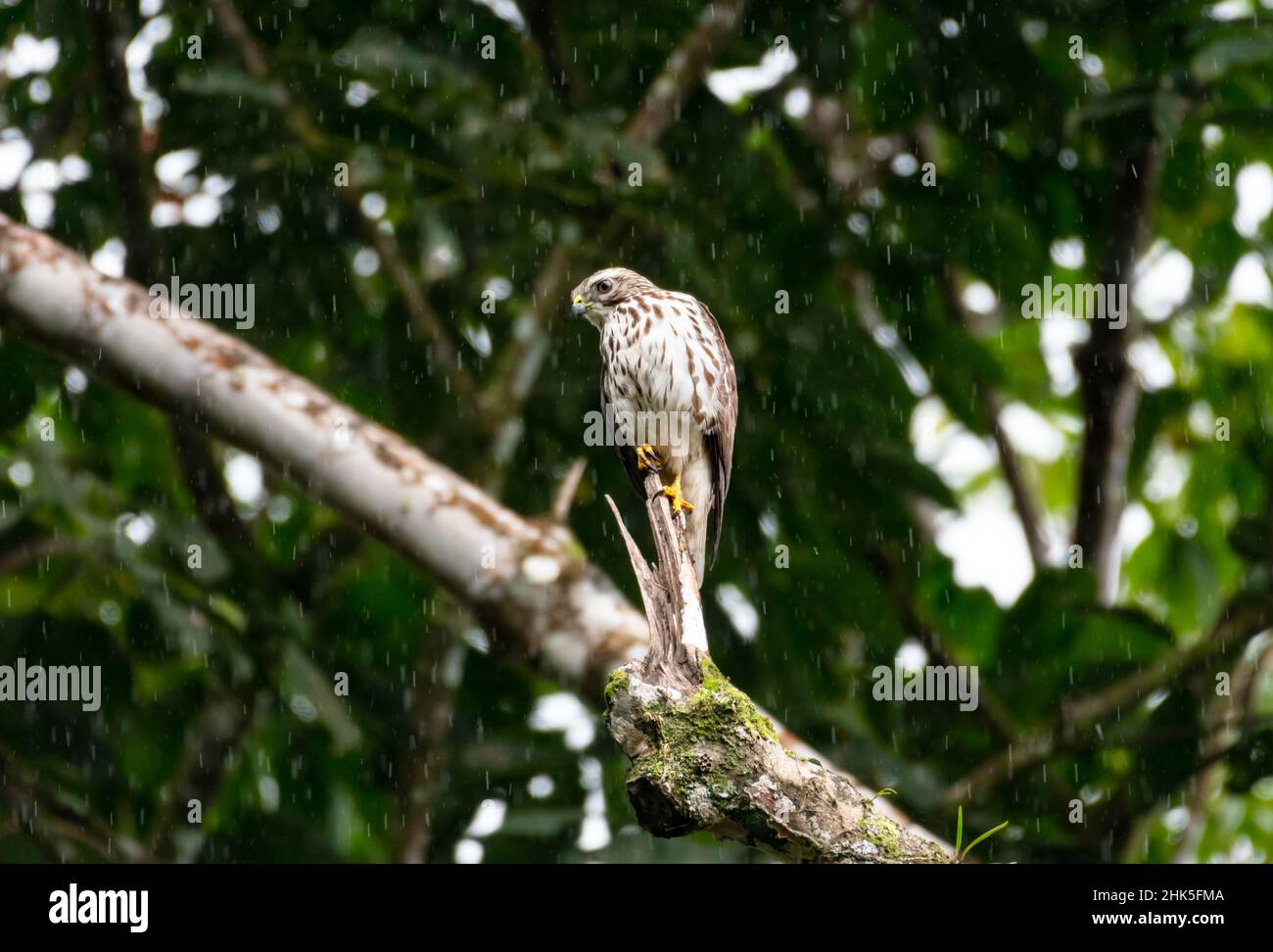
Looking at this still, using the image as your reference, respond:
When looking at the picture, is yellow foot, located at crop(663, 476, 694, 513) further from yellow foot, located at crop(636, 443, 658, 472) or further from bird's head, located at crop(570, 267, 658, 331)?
bird's head, located at crop(570, 267, 658, 331)

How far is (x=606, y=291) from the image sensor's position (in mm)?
5805

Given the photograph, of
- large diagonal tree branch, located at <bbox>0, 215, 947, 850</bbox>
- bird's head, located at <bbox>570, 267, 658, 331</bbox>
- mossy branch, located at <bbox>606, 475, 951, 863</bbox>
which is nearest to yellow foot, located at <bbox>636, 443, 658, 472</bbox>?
large diagonal tree branch, located at <bbox>0, 215, 947, 850</bbox>

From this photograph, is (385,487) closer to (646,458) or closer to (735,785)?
(646,458)

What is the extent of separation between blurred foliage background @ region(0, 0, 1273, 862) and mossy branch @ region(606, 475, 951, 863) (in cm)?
223

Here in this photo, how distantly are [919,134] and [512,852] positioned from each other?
4.11 metres

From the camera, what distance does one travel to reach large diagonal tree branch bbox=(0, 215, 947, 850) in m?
5.30

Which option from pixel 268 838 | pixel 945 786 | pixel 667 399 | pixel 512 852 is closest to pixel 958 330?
pixel 667 399

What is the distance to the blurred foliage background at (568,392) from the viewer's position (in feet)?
19.6

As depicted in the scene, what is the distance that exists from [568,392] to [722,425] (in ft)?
3.12

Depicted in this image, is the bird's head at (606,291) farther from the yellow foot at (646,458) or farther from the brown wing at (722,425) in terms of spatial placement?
the yellow foot at (646,458)

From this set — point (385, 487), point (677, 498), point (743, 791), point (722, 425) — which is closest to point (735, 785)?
point (743, 791)

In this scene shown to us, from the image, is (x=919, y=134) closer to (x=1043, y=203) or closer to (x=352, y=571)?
(x=1043, y=203)

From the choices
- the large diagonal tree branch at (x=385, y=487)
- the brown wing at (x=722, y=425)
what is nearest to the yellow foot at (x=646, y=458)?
the brown wing at (x=722, y=425)
